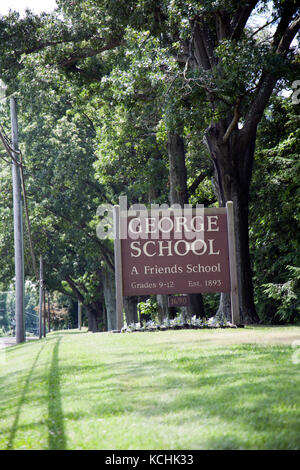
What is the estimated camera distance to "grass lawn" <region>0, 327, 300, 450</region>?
4.78 meters

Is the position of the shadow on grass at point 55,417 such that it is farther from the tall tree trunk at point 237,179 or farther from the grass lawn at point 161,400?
the tall tree trunk at point 237,179

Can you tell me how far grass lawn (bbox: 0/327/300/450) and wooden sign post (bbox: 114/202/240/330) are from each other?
3.80 meters

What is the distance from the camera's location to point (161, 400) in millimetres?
5949

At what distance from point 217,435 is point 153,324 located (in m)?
9.98

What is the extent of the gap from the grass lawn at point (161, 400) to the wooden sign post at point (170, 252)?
3.80m

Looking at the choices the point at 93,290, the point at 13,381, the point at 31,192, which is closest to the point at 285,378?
the point at 13,381

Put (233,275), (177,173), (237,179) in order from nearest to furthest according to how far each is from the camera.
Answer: (233,275) < (237,179) < (177,173)

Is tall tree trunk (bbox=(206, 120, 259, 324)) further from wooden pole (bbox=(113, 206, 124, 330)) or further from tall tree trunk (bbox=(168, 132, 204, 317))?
tall tree trunk (bbox=(168, 132, 204, 317))

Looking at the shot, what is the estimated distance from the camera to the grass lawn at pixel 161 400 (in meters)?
4.78

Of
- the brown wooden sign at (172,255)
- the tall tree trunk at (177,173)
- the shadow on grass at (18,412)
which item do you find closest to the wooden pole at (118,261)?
the brown wooden sign at (172,255)

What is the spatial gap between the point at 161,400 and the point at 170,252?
8.21 metres

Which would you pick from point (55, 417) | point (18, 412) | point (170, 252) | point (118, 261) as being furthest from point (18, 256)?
point (55, 417)

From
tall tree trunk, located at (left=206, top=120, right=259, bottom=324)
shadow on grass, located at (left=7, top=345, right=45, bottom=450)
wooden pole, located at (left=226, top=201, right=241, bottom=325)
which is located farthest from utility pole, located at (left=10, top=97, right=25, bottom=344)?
shadow on grass, located at (left=7, top=345, right=45, bottom=450)

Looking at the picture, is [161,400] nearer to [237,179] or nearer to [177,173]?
[237,179]
